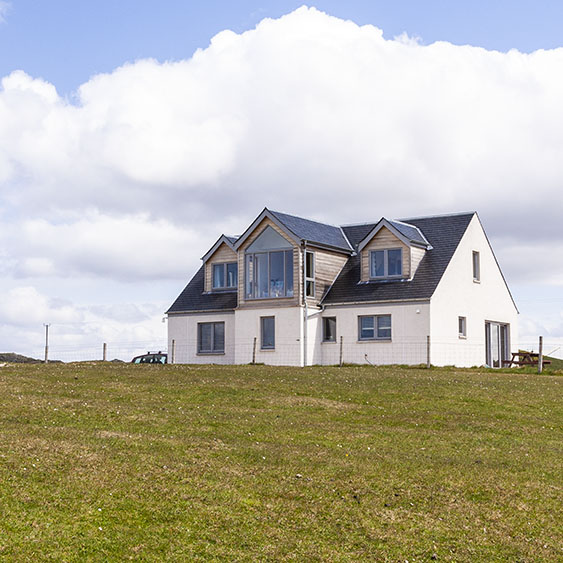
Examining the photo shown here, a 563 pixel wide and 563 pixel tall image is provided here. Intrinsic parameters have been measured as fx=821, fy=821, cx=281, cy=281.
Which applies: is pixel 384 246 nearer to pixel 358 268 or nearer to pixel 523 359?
pixel 358 268

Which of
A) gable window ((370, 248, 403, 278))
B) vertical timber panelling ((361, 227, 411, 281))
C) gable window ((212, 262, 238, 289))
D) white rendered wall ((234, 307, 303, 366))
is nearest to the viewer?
vertical timber panelling ((361, 227, 411, 281))

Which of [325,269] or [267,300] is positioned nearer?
[267,300]

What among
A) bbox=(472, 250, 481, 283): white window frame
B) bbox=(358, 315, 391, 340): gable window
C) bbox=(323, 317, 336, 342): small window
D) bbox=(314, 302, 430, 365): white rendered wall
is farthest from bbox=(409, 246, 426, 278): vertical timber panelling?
bbox=(323, 317, 336, 342): small window

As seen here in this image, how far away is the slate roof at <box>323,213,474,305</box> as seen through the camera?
45469 millimetres

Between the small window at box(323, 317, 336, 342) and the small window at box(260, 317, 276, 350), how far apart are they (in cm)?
301

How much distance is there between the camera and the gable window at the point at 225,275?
5306cm

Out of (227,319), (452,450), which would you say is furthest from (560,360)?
(452,450)

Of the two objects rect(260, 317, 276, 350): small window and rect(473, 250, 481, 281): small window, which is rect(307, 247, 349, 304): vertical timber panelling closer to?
rect(260, 317, 276, 350): small window

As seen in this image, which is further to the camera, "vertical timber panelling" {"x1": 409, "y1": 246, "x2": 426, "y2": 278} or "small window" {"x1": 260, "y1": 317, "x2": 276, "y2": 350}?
"small window" {"x1": 260, "y1": 317, "x2": 276, "y2": 350}

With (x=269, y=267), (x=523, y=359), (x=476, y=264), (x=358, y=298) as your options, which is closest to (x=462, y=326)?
(x=476, y=264)

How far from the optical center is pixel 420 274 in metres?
46.3

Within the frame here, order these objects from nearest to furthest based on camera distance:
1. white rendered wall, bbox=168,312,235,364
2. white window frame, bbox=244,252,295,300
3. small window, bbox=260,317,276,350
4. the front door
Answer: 1. white window frame, bbox=244,252,295,300
2. small window, bbox=260,317,276,350
3. the front door
4. white rendered wall, bbox=168,312,235,364

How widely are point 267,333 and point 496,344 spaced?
48.6 ft

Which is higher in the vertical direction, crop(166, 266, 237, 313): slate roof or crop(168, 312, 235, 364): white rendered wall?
crop(166, 266, 237, 313): slate roof
